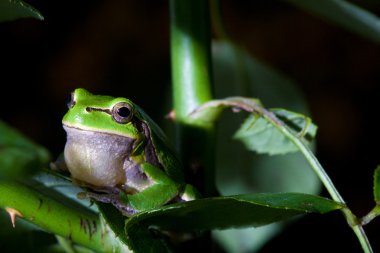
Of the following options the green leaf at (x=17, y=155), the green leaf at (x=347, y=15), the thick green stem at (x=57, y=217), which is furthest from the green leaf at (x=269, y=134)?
the green leaf at (x=17, y=155)

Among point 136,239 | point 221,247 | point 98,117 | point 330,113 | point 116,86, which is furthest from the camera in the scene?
point 330,113

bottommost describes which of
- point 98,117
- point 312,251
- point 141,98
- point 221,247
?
point 312,251

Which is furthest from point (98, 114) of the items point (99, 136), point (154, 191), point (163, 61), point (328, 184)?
point (163, 61)

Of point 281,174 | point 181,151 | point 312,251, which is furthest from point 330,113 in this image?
point 181,151

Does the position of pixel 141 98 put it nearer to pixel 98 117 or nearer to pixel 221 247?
pixel 221 247

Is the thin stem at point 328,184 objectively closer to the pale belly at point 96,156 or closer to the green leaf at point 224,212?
the green leaf at point 224,212

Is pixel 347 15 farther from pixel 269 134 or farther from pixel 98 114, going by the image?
pixel 98 114
